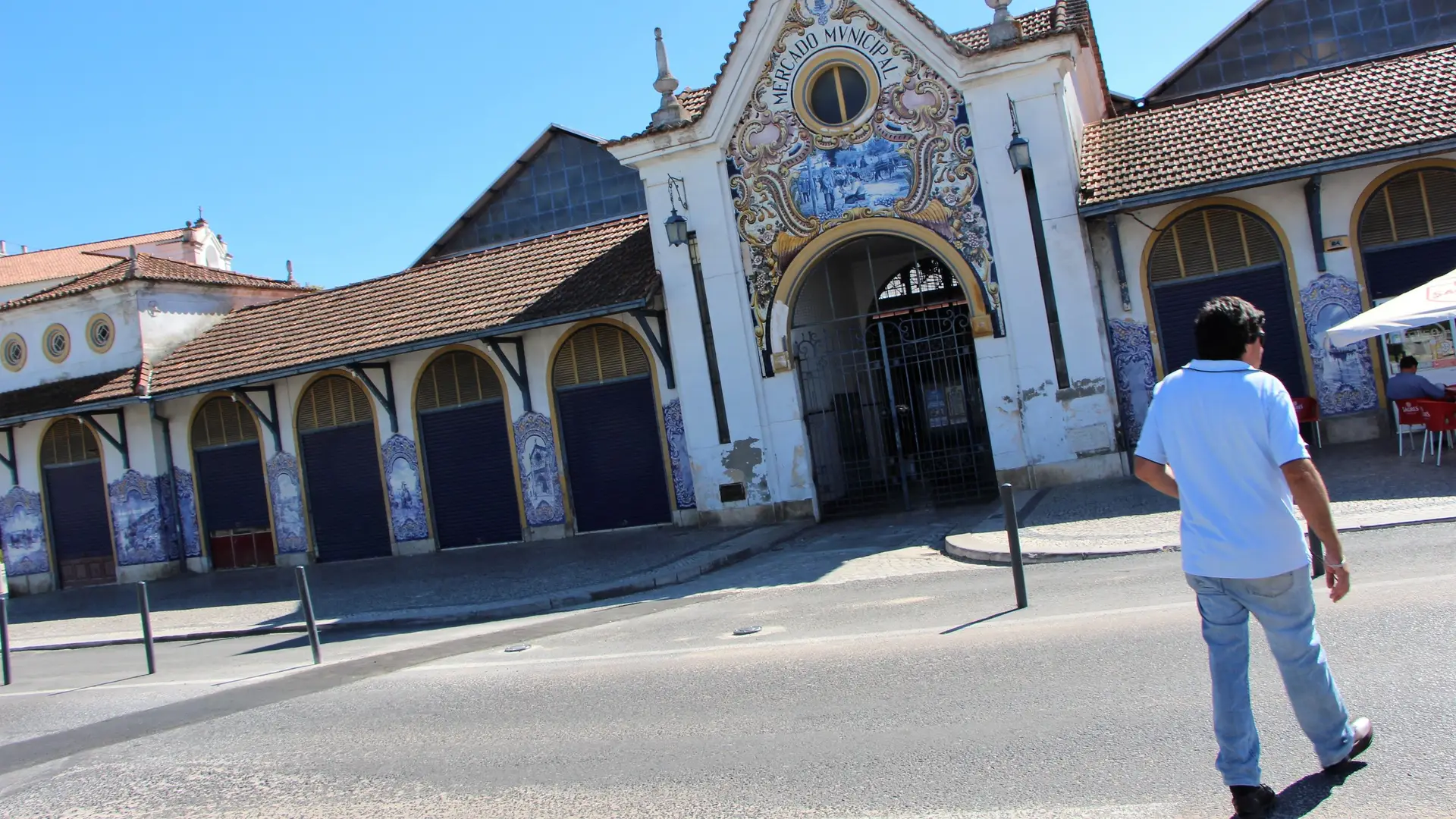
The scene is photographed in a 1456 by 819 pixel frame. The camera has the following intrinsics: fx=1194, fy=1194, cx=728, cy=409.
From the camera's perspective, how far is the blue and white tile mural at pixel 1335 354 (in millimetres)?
16156

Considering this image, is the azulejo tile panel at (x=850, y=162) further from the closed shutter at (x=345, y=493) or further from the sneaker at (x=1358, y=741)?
the sneaker at (x=1358, y=741)

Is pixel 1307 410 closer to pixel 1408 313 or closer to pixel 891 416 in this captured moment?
pixel 1408 313

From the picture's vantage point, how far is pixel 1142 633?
7.30 metres

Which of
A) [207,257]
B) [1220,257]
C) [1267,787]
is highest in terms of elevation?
[207,257]

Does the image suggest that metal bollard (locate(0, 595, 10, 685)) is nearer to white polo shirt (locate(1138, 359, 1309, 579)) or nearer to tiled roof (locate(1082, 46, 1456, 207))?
white polo shirt (locate(1138, 359, 1309, 579))

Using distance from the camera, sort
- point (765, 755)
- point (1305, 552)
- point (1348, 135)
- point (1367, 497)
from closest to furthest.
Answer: point (1305, 552) → point (765, 755) → point (1367, 497) → point (1348, 135)

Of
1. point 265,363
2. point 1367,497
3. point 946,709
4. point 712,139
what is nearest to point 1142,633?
point 946,709

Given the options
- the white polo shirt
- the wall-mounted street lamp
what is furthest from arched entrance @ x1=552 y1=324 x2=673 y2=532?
the white polo shirt

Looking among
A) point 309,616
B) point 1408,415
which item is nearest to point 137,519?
point 309,616

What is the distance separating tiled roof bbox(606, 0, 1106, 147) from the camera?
1688cm

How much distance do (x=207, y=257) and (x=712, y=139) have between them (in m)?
50.9

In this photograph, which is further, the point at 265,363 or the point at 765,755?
the point at 265,363

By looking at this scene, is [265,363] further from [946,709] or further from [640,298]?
[946,709]

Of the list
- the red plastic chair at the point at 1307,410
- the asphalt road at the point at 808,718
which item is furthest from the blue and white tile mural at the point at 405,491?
the red plastic chair at the point at 1307,410
